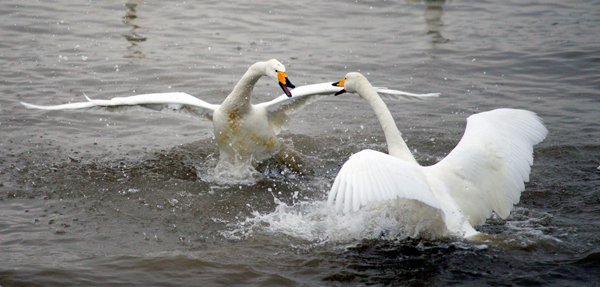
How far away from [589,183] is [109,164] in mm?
5907

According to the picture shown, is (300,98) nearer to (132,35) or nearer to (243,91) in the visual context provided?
(243,91)

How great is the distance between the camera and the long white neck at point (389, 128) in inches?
206

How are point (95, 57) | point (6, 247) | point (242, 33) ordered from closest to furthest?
point (6, 247) < point (95, 57) < point (242, 33)

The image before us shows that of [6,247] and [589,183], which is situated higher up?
[589,183]

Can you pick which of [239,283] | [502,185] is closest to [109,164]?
[239,283]

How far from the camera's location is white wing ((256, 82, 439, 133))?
6.91m

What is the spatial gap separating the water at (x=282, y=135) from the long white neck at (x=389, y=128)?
0.67 metres

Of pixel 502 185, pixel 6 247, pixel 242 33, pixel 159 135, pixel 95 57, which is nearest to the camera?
pixel 6 247

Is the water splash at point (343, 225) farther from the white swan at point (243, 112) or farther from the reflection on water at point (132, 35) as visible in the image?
the reflection on water at point (132, 35)

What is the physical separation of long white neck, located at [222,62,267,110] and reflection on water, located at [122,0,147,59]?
226 inches

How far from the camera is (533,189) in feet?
21.3

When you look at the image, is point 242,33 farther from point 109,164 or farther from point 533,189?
point 533,189

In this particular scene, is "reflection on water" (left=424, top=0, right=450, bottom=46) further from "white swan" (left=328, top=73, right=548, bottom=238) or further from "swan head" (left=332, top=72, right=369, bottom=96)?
"white swan" (left=328, top=73, right=548, bottom=238)

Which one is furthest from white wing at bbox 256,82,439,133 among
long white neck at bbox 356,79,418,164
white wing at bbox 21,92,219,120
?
long white neck at bbox 356,79,418,164
